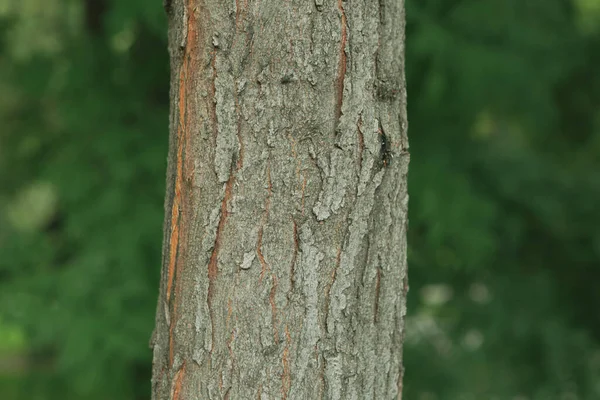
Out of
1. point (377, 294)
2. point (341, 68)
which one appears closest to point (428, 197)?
point (377, 294)

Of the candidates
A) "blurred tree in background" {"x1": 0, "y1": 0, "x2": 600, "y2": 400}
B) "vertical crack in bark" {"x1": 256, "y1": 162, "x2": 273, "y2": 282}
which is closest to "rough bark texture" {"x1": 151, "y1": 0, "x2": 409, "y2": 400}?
"vertical crack in bark" {"x1": 256, "y1": 162, "x2": 273, "y2": 282}

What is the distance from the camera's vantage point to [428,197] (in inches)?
168

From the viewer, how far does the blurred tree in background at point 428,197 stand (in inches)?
166

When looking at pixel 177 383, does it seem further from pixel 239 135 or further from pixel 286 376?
pixel 239 135

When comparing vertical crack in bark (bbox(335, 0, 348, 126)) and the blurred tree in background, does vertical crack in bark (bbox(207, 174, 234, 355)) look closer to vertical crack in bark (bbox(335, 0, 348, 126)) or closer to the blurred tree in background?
vertical crack in bark (bbox(335, 0, 348, 126))

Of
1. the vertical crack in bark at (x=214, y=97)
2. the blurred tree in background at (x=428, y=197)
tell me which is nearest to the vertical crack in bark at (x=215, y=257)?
the vertical crack in bark at (x=214, y=97)

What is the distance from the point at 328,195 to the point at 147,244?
2950 millimetres

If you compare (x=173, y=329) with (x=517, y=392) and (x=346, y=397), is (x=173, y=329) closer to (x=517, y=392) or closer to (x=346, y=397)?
(x=346, y=397)

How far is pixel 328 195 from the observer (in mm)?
1589

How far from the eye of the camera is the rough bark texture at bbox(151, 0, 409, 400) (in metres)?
1.57

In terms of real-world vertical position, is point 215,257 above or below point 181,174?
below

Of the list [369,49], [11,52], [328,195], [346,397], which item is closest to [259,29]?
[369,49]

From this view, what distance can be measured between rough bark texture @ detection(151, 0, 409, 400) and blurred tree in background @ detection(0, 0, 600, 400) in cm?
228

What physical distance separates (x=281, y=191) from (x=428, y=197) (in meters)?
2.80
